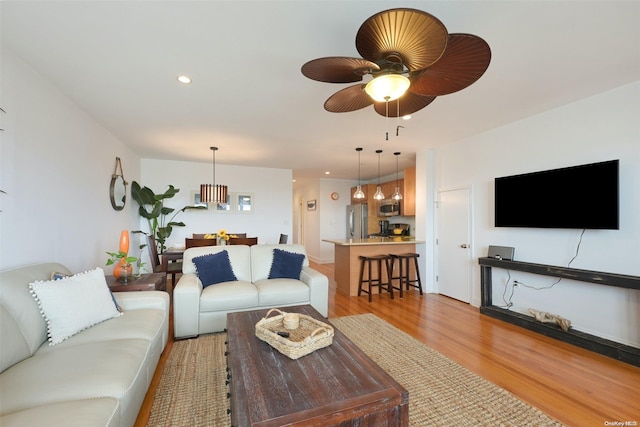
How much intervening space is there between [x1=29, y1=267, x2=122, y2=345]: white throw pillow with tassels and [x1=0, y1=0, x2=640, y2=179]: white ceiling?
5.64 ft

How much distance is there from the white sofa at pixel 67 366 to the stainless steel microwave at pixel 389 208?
5.45 metres

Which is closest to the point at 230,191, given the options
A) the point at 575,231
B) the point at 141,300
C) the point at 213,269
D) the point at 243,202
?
the point at 243,202

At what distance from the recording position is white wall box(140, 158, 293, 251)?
5723 mm

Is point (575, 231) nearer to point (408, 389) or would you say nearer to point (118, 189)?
point (408, 389)

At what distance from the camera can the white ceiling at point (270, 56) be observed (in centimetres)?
165

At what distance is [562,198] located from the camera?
2959 mm

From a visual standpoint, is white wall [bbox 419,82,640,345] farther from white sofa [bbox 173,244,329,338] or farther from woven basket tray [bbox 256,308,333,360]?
woven basket tray [bbox 256,308,333,360]

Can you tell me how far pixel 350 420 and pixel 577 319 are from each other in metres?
3.19

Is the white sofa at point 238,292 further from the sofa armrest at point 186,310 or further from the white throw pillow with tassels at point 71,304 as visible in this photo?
the white throw pillow with tassels at point 71,304

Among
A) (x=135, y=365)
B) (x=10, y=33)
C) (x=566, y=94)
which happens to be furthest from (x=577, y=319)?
(x=10, y=33)

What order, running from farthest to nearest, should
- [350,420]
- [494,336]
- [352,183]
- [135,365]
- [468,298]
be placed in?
[352,183] → [468,298] → [494,336] → [135,365] → [350,420]

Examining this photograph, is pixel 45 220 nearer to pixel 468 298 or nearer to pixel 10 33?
pixel 10 33

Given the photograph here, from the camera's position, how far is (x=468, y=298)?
411 cm

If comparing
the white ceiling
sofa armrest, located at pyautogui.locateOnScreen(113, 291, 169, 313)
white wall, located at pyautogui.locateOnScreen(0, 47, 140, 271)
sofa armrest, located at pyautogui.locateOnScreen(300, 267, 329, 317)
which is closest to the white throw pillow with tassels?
sofa armrest, located at pyautogui.locateOnScreen(113, 291, 169, 313)
